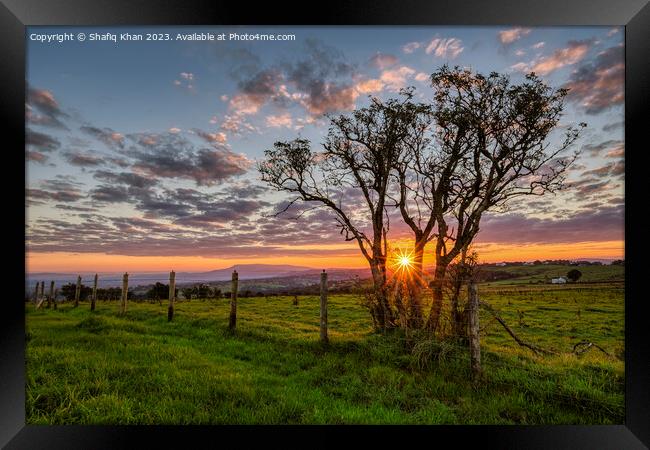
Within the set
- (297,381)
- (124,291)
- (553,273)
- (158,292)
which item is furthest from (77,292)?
(553,273)

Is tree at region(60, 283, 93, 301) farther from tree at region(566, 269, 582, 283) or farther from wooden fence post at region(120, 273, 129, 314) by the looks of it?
tree at region(566, 269, 582, 283)

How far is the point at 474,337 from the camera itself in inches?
277

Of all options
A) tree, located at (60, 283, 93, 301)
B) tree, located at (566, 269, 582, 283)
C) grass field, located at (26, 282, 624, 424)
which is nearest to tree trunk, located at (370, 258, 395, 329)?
grass field, located at (26, 282, 624, 424)

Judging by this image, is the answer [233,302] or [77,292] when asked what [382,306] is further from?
[77,292]

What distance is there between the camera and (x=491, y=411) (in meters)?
5.95

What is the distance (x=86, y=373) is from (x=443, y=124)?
9.69 meters

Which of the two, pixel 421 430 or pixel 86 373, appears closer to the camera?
pixel 421 430

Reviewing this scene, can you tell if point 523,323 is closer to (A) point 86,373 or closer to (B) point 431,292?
(B) point 431,292
